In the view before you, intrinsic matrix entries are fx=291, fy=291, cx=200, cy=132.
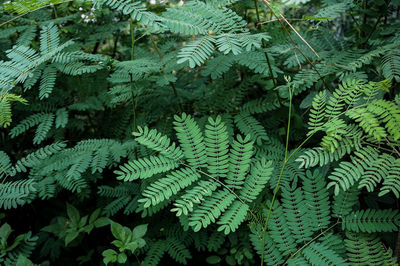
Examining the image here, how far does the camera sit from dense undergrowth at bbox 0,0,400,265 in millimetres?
1328

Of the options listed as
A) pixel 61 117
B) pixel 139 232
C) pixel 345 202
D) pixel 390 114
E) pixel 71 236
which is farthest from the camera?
pixel 61 117

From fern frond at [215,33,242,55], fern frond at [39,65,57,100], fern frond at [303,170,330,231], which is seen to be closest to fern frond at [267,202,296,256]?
fern frond at [303,170,330,231]

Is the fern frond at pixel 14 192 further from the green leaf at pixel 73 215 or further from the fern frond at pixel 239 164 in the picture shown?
the fern frond at pixel 239 164

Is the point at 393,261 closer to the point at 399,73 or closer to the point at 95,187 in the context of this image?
the point at 399,73

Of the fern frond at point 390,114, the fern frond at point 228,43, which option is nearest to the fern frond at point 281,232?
the fern frond at point 390,114

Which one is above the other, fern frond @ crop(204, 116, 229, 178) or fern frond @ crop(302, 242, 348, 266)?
fern frond @ crop(204, 116, 229, 178)

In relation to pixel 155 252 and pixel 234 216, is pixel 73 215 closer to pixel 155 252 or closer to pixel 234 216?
pixel 155 252

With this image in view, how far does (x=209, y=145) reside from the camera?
1411 mm

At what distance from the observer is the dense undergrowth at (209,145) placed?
4.36 feet

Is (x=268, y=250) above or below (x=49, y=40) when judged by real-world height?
below

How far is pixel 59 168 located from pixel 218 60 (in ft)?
3.90

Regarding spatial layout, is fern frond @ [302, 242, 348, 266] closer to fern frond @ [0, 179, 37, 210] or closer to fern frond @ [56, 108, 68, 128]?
fern frond @ [0, 179, 37, 210]

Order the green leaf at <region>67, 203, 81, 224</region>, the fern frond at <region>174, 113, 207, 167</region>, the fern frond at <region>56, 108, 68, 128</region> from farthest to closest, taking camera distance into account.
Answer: the fern frond at <region>56, 108, 68, 128</region> → the green leaf at <region>67, 203, 81, 224</region> → the fern frond at <region>174, 113, 207, 167</region>

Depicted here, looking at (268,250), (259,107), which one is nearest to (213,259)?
(268,250)
